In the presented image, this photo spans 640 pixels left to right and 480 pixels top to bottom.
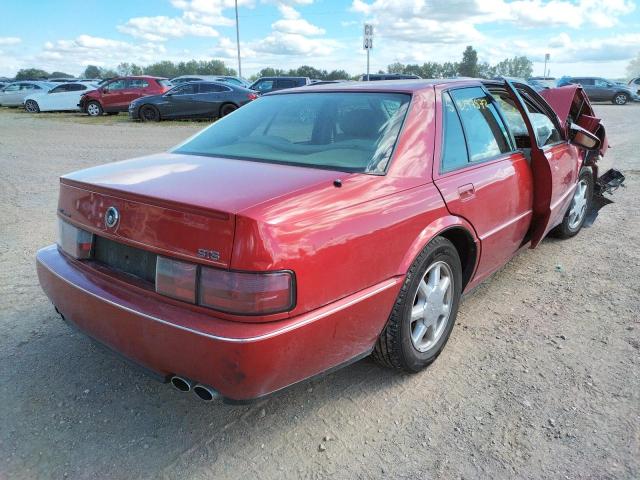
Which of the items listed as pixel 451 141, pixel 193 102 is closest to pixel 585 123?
pixel 451 141

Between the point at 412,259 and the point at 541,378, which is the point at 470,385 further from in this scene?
the point at 412,259

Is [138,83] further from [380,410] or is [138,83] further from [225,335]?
[225,335]

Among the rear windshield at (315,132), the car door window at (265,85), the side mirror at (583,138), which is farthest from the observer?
the car door window at (265,85)

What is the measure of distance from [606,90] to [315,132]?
2975 cm

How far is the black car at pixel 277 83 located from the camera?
68.2ft

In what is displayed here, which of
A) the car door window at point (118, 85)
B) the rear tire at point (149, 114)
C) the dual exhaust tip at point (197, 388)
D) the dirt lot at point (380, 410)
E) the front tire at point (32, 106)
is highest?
the car door window at point (118, 85)

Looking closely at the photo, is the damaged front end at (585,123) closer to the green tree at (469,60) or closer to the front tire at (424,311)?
the front tire at (424,311)

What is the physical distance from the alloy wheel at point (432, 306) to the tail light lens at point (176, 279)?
1.15 metres

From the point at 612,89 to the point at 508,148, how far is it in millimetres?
28679

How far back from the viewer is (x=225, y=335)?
1.92m

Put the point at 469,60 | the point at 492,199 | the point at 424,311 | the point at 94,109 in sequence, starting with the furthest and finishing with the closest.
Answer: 1. the point at 469,60
2. the point at 94,109
3. the point at 492,199
4. the point at 424,311

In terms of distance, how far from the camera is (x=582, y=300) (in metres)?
3.69

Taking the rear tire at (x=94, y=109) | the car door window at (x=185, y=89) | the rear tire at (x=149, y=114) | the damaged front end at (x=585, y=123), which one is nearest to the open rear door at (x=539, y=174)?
the damaged front end at (x=585, y=123)

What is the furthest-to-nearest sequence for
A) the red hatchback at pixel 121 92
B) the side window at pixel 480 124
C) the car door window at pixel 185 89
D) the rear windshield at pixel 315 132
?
the red hatchback at pixel 121 92
the car door window at pixel 185 89
the side window at pixel 480 124
the rear windshield at pixel 315 132
